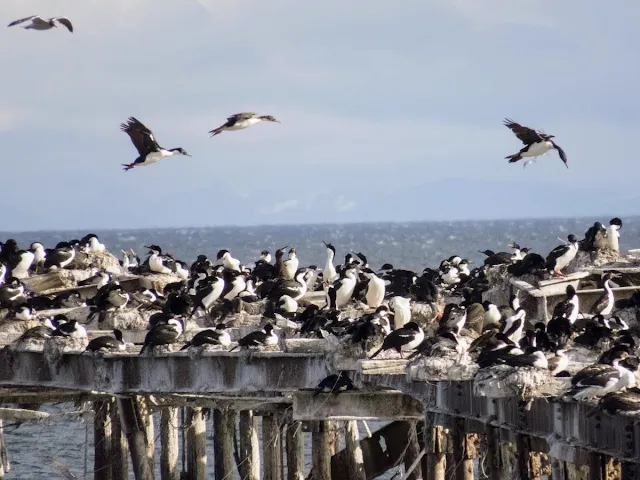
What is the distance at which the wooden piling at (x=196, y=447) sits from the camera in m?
27.1

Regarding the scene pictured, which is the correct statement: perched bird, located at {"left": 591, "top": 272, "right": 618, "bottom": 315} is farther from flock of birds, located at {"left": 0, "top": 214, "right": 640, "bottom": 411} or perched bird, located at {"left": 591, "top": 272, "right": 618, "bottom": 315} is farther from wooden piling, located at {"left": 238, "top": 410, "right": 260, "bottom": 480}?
wooden piling, located at {"left": 238, "top": 410, "right": 260, "bottom": 480}

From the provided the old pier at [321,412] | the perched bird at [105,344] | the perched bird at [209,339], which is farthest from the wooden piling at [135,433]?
the perched bird at [209,339]

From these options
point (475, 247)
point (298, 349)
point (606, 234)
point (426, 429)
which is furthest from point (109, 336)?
point (475, 247)

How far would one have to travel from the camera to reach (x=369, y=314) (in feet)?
73.6

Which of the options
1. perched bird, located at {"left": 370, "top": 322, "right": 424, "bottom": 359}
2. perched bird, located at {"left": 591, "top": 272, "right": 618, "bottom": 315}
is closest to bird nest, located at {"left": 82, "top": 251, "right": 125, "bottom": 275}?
perched bird, located at {"left": 591, "top": 272, "right": 618, "bottom": 315}

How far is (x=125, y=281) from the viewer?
3212cm

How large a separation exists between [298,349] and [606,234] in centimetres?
1169

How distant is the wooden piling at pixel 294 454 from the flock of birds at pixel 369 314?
6.37 feet

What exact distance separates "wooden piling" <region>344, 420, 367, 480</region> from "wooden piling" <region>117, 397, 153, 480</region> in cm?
333

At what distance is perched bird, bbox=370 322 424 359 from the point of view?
19547mm

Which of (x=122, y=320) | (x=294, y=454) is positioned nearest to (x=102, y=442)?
(x=122, y=320)

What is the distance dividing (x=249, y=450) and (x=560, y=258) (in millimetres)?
6990

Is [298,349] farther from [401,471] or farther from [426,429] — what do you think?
[401,471]

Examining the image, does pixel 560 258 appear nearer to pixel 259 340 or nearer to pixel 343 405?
pixel 259 340
